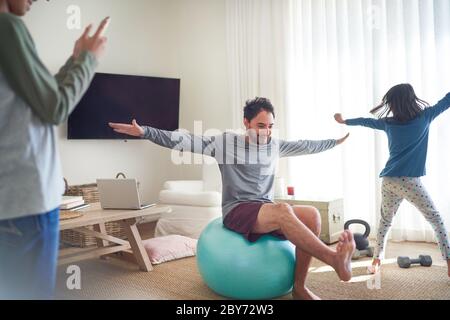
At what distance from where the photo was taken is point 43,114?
1.00 m

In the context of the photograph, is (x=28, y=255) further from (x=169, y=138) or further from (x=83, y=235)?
(x=83, y=235)

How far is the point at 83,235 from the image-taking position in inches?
138

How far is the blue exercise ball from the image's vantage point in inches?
80.3

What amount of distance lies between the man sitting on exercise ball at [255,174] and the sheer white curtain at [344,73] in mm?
1331

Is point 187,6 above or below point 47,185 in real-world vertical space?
above

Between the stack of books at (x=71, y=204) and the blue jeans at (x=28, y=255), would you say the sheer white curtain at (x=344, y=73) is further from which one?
the blue jeans at (x=28, y=255)

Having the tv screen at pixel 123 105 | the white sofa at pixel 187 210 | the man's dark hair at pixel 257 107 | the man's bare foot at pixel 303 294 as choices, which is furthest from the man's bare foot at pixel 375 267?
the tv screen at pixel 123 105

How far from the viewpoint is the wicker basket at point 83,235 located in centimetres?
352

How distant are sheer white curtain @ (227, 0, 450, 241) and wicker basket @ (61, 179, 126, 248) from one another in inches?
64.8

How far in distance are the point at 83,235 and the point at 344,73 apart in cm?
259

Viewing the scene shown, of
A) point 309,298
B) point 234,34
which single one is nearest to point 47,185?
point 309,298

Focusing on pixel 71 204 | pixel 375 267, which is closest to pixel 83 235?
pixel 71 204
